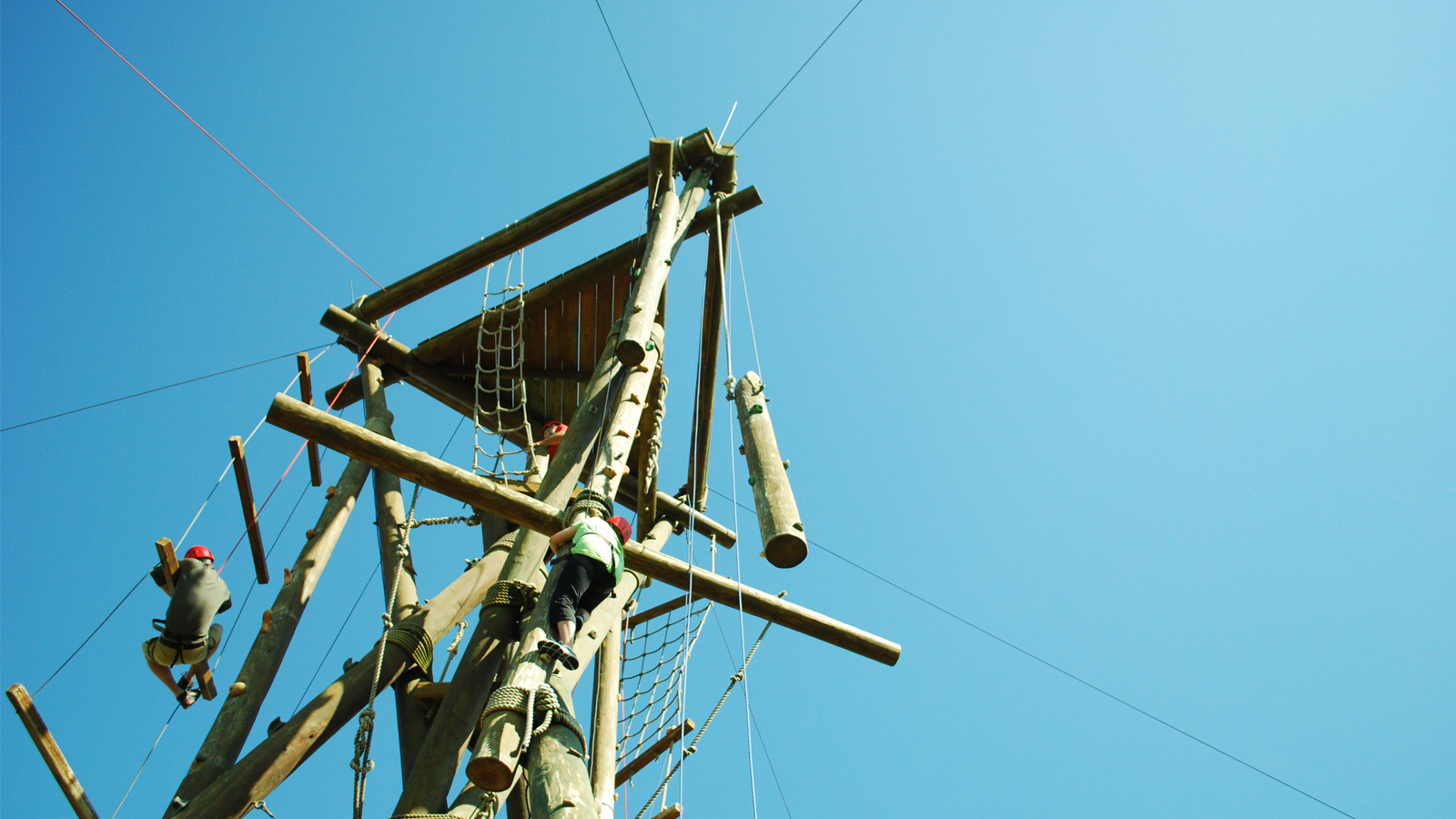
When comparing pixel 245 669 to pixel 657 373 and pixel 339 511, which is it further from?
pixel 657 373

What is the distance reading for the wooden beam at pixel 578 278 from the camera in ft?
19.5

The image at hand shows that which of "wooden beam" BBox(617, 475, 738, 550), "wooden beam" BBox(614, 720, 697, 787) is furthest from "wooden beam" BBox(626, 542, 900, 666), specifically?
"wooden beam" BBox(617, 475, 738, 550)

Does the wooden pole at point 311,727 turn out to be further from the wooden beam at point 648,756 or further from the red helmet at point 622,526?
the wooden beam at point 648,756

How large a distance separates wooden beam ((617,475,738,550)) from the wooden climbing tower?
0.6 inches

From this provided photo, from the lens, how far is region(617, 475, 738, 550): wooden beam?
6.32 metres

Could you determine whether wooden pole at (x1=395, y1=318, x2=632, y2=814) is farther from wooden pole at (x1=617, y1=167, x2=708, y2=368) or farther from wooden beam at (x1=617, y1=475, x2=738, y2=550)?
wooden beam at (x1=617, y1=475, x2=738, y2=550)

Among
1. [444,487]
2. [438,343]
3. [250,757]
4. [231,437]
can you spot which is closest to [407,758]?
[250,757]

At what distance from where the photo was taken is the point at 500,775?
247 cm

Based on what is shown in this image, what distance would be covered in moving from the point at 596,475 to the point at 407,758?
1470 mm

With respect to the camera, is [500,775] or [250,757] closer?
[500,775]

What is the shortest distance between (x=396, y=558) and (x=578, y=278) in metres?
2.13

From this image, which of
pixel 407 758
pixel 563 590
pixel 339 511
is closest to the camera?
pixel 563 590

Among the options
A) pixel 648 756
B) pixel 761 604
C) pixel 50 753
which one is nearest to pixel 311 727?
pixel 50 753

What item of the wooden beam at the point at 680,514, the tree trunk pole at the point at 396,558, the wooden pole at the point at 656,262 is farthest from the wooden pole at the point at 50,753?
the wooden beam at the point at 680,514
